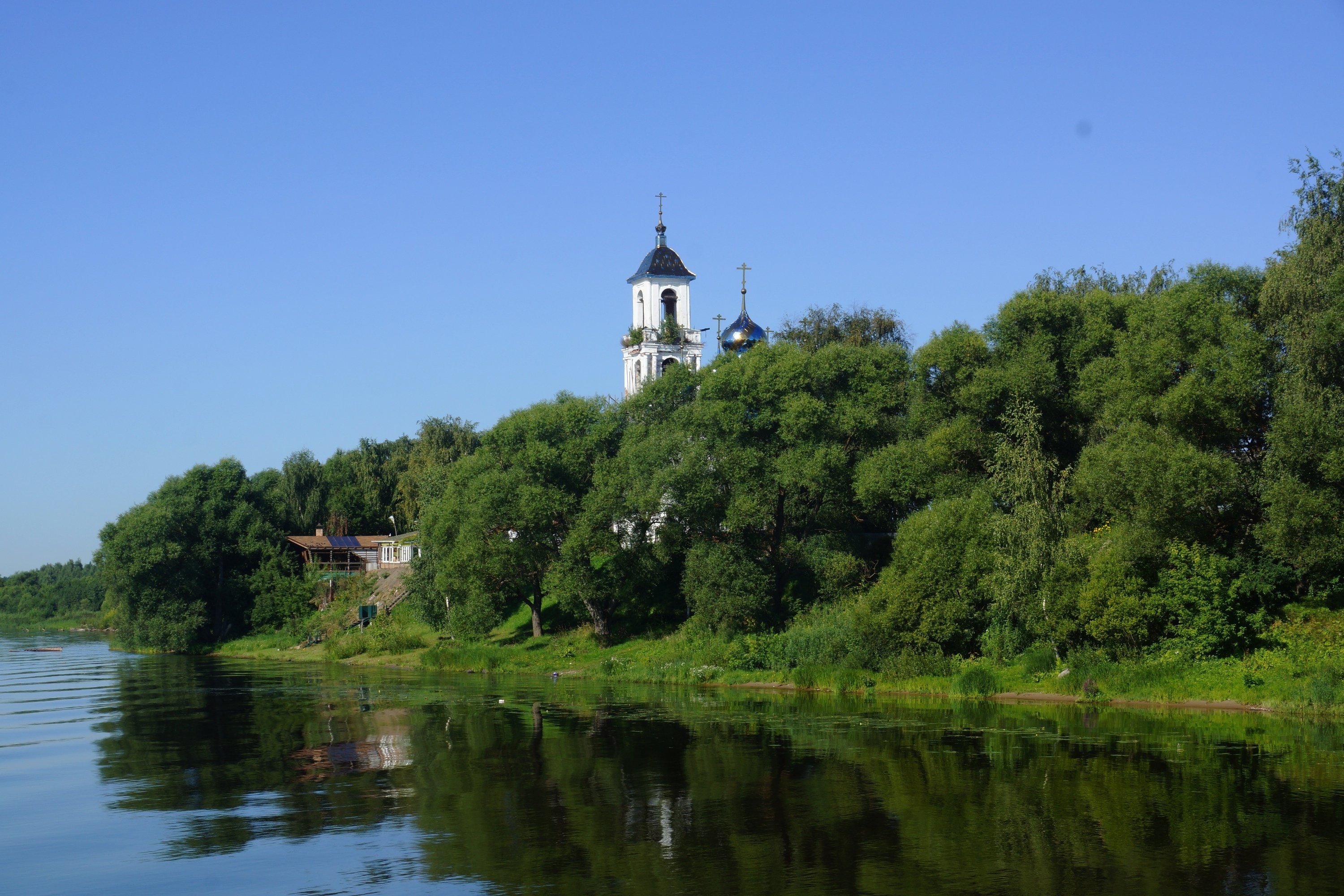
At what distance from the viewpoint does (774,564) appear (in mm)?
54531

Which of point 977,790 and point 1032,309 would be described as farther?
point 1032,309

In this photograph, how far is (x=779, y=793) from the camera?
24562 mm

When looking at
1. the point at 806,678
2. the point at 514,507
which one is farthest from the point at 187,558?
the point at 806,678

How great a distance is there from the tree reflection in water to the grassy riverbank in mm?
1647

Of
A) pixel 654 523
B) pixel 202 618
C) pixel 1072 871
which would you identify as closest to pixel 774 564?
pixel 654 523

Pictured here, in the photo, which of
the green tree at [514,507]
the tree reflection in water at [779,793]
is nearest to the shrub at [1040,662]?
the tree reflection in water at [779,793]

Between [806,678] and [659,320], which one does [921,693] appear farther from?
[659,320]

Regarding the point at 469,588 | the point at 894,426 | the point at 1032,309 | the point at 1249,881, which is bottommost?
the point at 1249,881

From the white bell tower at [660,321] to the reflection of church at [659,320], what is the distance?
0.03 metres

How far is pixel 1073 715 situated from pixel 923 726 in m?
4.56

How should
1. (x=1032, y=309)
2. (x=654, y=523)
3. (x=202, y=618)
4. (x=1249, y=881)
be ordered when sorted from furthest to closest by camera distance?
(x=202, y=618) → (x=654, y=523) → (x=1032, y=309) → (x=1249, y=881)

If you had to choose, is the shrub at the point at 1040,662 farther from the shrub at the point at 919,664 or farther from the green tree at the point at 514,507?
the green tree at the point at 514,507

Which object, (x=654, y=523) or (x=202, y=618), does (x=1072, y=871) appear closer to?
(x=654, y=523)

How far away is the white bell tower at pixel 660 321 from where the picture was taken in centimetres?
7675
